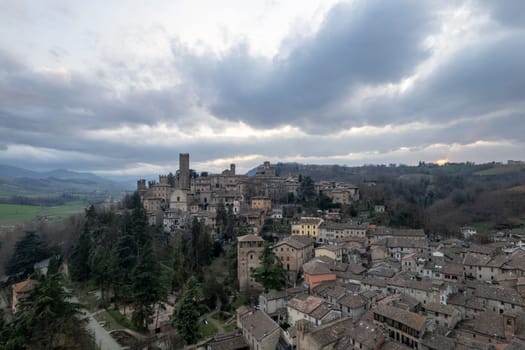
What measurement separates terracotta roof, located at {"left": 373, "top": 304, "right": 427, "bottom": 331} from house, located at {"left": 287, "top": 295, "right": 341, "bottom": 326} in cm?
361

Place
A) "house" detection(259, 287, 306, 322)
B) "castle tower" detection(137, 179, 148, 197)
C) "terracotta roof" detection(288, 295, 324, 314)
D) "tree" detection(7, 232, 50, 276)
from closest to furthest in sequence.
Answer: "terracotta roof" detection(288, 295, 324, 314), "house" detection(259, 287, 306, 322), "tree" detection(7, 232, 50, 276), "castle tower" detection(137, 179, 148, 197)

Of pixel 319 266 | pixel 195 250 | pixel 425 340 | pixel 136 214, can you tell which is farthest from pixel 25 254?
pixel 425 340

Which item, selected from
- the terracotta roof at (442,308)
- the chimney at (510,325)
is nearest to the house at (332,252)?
the terracotta roof at (442,308)

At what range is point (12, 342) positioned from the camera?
19844 mm

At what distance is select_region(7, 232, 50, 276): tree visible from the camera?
50.1 meters

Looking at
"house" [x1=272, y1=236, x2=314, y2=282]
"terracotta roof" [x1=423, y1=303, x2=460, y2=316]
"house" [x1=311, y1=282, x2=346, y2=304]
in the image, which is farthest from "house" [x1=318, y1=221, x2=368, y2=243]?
"terracotta roof" [x1=423, y1=303, x2=460, y2=316]

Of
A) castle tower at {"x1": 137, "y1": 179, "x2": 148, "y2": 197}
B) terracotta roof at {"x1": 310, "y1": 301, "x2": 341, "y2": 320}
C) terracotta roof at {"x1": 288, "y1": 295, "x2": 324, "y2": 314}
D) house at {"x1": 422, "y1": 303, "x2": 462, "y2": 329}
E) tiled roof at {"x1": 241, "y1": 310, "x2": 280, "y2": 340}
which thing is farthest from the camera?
castle tower at {"x1": 137, "y1": 179, "x2": 148, "y2": 197}

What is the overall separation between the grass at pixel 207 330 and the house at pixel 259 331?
4.15 m

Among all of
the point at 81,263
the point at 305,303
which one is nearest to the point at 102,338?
the point at 81,263

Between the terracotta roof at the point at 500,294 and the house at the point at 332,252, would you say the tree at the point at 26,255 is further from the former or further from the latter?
the terracotta roof at the point at 500,294

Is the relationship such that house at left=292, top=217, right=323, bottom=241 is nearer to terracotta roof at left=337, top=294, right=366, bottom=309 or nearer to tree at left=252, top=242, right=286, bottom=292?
tree at left=252, top=242, right=286, bottom=292

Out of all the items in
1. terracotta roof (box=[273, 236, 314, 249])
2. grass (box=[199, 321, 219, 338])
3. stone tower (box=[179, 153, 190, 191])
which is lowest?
grass (box=[199, 321, 219, 338])

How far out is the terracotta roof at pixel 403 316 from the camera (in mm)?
21158

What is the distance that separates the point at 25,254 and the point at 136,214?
759 inches
